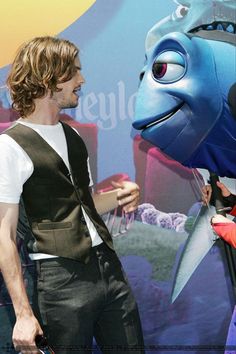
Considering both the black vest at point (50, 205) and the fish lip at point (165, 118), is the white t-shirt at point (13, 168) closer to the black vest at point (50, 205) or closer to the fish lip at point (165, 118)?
the black vest at point (50, 205)

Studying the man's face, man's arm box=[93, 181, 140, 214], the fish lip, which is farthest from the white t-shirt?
the fish lip

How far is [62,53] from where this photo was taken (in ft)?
4.35

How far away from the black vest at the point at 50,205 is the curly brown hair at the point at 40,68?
0.10 meters

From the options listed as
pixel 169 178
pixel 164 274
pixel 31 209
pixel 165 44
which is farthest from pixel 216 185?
pixel 31 209

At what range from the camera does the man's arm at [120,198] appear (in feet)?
5.17

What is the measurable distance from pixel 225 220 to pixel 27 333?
0.65 meters

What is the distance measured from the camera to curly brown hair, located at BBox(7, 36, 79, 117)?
4.30ft

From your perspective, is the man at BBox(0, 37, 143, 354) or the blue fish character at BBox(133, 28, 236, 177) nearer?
the man at BBox(0, 37, 143, 354)

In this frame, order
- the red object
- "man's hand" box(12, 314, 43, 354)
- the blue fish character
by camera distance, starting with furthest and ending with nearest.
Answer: the blue fish character → the red object → "man's hand" box(12, 314, 43, 354)

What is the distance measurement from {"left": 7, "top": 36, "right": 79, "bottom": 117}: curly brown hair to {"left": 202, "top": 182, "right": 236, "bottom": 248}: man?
601 millimetres

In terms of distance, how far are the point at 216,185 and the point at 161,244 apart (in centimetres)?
30

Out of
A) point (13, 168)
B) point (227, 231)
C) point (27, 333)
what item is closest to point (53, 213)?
point (13, 168)

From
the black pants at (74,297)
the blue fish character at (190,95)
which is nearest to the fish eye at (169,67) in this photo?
the blue fish character at (190,95)

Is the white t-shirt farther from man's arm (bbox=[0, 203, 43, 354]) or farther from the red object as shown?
the red object
